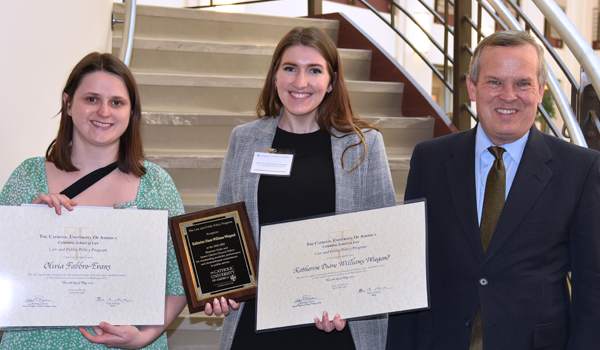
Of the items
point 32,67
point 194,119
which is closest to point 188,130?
point 194,119

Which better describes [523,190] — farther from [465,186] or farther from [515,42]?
[515,42]

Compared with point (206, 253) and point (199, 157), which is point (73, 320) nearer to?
point (206, 253)

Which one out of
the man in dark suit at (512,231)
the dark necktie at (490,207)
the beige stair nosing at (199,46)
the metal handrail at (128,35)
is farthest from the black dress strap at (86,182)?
the beige stair nosing at (199,46)

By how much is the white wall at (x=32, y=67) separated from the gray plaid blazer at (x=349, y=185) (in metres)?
0.85

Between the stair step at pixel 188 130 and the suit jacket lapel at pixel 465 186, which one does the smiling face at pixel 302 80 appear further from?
the stair step at pixel 188 130

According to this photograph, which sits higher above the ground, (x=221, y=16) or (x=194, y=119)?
(x=221, y=16)

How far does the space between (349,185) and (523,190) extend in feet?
1.67

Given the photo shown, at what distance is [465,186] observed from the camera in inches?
57.6

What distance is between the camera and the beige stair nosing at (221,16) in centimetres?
416

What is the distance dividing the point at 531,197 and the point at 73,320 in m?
1.19

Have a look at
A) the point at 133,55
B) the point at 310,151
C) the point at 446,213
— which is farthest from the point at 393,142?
the point at 446,213

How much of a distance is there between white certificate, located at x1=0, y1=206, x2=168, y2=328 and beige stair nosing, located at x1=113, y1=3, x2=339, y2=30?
2.95 meters

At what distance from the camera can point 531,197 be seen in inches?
54.7
